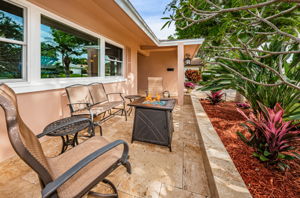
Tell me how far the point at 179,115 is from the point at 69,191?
355 centimetres

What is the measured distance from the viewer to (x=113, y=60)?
4.76 meters

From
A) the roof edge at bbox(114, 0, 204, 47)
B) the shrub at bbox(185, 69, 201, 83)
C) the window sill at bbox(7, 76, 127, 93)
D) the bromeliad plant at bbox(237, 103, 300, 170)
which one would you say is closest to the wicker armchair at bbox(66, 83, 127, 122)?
the window sill at bbox(7, 76, 127, 93)

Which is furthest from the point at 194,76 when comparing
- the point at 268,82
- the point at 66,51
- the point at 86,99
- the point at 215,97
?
the point at 66,51

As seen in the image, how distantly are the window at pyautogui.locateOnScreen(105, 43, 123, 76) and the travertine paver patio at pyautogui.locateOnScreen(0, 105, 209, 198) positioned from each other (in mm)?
2754

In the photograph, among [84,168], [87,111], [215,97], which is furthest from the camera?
[215,97]

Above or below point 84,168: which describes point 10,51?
above

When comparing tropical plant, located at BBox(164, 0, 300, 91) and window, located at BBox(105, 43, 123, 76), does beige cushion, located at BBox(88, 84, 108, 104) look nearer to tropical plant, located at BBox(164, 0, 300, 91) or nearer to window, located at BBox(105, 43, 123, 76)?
window, located at BBox(105, 43, 123, 76)

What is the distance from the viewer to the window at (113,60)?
14.3ft

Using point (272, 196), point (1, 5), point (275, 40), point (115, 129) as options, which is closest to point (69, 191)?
point (272, 196)

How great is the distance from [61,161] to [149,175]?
0.99 metres

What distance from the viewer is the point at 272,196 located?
3.56ft

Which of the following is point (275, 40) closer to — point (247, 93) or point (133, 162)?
point (247, 93)

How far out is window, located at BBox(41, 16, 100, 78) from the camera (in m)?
2.48

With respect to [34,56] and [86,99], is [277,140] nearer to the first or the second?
[86,99]
